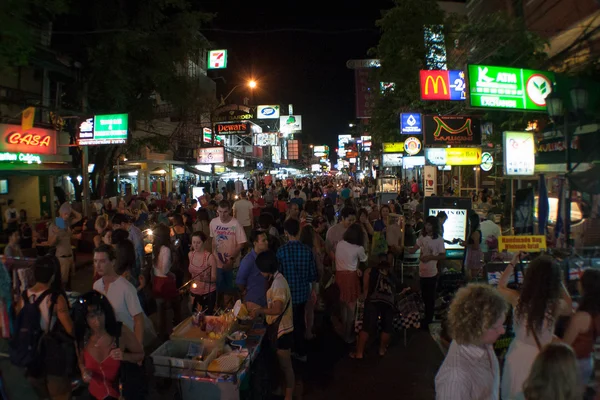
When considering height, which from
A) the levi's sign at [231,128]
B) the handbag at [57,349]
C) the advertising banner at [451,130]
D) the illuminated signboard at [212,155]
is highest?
the levi's sign at [231,128]

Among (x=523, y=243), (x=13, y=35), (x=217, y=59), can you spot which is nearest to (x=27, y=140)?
(x=13, y=35)

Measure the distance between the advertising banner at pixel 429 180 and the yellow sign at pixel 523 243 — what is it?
50.1ft

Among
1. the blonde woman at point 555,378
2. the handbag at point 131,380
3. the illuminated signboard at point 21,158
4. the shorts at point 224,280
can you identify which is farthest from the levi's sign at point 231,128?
the blonde woman at point 555,378

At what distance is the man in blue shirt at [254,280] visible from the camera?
4.94 metres

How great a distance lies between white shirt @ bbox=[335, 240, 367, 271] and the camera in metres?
6.29

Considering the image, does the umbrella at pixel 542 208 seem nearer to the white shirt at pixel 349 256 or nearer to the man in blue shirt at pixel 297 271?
the white shirt at pixel 349 256

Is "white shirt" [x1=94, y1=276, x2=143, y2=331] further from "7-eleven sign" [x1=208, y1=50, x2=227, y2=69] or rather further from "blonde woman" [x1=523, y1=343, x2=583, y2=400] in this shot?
"7-eleven sign" [x1=208, y1=50, x2=227, y2=69]

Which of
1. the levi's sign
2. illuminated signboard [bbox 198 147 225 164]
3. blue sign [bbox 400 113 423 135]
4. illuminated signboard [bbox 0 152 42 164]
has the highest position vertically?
the levi's sign

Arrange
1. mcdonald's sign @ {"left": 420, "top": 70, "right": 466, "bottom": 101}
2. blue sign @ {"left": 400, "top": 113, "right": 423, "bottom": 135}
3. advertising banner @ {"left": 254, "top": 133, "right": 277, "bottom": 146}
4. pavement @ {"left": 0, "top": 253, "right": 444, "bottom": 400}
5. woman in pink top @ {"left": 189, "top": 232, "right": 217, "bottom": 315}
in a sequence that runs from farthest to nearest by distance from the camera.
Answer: advertising banner @ {"left": 254, "top": 133, "right": 277, "bottom": 146} < blue sign @ {"left": 400, "top": 113, "right": 423, "bottom": 135} < mcdonald's sign @ {"left": 420, "top": 70, "right": 466, "bottom": 101} < woman in pink top @ {"left": 189, "top": 232, "right": 217, "bottom": 315} < pavement @ {"left": 0, "top": 253, "right": 444, "bottom": 400}

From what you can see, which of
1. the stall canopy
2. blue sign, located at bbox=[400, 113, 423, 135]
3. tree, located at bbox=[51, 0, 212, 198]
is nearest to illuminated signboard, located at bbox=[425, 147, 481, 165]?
blue sign, located at bbox=[400, 113, 423, 135]

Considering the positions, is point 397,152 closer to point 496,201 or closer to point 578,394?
point 496,201

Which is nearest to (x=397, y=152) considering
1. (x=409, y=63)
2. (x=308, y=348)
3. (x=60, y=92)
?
(x=409, y=63)

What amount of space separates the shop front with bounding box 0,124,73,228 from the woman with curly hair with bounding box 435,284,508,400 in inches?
595

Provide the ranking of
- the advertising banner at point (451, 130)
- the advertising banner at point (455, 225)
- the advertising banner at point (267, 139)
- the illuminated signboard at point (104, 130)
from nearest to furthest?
the advertising banner at point (455, 225)
the advertising banner at point (451, 130)
the illuminated signboard at point (104, 130)
the advertising banner at point (267, 139)
